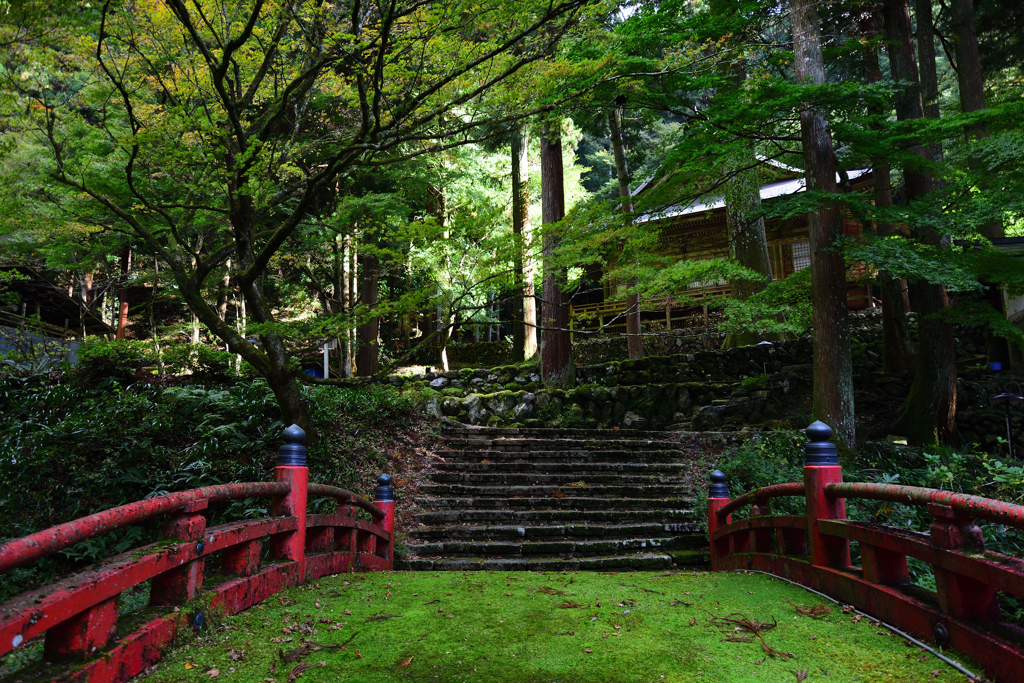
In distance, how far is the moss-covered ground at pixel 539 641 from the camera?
2.65 m

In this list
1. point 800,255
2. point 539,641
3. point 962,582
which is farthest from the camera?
point 800,255

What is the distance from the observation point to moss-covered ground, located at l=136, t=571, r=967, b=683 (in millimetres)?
2650

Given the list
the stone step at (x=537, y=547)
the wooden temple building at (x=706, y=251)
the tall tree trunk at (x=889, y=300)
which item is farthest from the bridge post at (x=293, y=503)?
the wooden temple building at (x=706, y=251)

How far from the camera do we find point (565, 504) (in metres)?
8.47

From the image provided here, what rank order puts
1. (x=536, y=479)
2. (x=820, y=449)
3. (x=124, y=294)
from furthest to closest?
(x=124, y=294), (x=536, y=479), (x=820, y=449)

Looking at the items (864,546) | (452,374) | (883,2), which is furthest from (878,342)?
(864,546)

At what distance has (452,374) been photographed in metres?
14.9

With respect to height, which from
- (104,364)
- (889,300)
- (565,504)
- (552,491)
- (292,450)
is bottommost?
(565,504)

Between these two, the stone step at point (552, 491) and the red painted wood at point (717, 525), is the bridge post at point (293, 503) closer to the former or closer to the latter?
the red painted wood at point (717, 525)

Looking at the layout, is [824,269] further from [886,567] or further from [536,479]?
[886,567]

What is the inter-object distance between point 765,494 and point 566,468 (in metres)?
5.10

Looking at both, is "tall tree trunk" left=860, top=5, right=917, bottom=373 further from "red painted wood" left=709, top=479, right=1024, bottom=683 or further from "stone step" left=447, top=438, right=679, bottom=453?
"red painted wood" left=709, top=479, right=1024, bottom=683

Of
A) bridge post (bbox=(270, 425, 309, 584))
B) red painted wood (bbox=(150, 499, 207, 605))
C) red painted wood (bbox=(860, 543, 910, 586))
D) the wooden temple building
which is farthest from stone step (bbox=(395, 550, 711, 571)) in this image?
the wooden temple building

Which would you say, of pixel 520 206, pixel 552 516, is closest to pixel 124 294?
pixel 520 206
